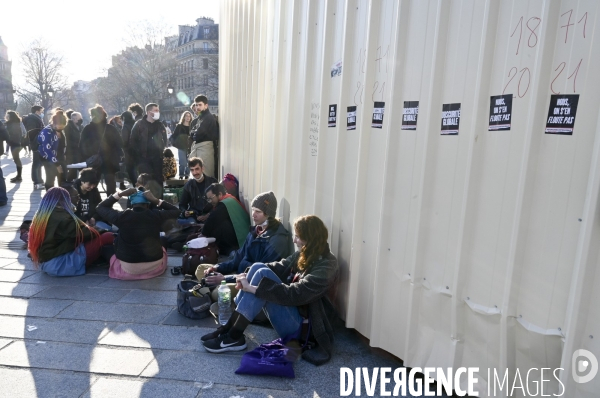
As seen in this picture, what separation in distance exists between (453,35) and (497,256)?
1.41 meters

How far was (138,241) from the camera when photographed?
5457 millimetres

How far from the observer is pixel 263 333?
4.17m

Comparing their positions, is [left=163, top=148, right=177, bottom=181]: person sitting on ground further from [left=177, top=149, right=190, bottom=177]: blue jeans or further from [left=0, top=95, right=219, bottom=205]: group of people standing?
[left=177, top=149, right=190, bottom=177]: blue jeans

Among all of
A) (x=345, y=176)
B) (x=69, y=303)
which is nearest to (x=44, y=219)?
(x=69, y=303)

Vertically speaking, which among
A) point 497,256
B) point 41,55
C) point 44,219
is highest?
point 41,55

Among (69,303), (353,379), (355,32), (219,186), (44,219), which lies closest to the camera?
(353,379)

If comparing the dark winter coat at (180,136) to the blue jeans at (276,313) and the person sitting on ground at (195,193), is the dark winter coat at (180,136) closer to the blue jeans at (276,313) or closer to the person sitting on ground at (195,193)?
the person sitting on ground at (195,193)

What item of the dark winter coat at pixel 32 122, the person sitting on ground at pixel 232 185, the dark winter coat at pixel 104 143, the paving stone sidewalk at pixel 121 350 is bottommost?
the paving stone sidewalk at pixel 121 350

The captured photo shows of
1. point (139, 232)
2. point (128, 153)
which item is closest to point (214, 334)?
point (139, 232)

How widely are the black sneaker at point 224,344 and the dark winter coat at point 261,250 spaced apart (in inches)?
42.1

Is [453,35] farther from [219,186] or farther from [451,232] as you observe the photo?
[219,186]

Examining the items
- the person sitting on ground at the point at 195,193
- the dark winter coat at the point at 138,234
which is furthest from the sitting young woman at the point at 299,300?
the person sitting on ground at the point at 195,193

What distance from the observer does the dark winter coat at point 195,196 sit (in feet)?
23.9

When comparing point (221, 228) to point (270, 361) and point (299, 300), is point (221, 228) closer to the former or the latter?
point (299, 300)
